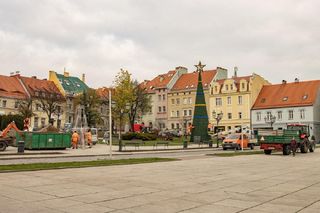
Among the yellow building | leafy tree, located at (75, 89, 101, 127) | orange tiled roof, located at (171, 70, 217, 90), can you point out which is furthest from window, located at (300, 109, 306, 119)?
leafy tree, located at (75, 89, 101, 127)

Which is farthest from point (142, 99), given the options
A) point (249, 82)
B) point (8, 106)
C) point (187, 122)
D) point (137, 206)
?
point (137, 206)

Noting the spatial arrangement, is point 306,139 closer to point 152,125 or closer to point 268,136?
point 268,136

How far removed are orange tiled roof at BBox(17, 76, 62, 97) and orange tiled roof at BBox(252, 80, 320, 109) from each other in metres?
46.2

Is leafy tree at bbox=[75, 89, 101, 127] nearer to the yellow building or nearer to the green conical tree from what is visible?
the yellow building

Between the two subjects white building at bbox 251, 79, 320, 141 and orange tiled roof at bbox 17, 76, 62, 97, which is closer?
white building at bbox 251, 79, 320, 141

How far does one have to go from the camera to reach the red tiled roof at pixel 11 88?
79.9 metres

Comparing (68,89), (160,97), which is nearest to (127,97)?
(160,97)

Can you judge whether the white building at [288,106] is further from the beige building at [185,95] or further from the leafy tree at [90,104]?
the leafy tree at [90,104]

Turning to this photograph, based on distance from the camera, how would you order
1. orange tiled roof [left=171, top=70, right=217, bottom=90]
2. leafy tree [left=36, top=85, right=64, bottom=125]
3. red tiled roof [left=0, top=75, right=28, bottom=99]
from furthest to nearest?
orange tiled roof [left=171, top=70, right=217, bottom=90], red tiled roof [left=0, top=75, right=28, bottom=99], leafy tree [left=36, top=85, right=64, bottom=125]

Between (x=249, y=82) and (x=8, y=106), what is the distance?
50.9 meters

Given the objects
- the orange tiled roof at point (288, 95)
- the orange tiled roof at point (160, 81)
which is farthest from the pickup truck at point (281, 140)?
the orange tiled roof at point (160, 81)

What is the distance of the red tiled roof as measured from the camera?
79938 millimetres

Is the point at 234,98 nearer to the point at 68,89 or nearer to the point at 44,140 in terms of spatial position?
the point at 68,89

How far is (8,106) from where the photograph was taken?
79625 mm
